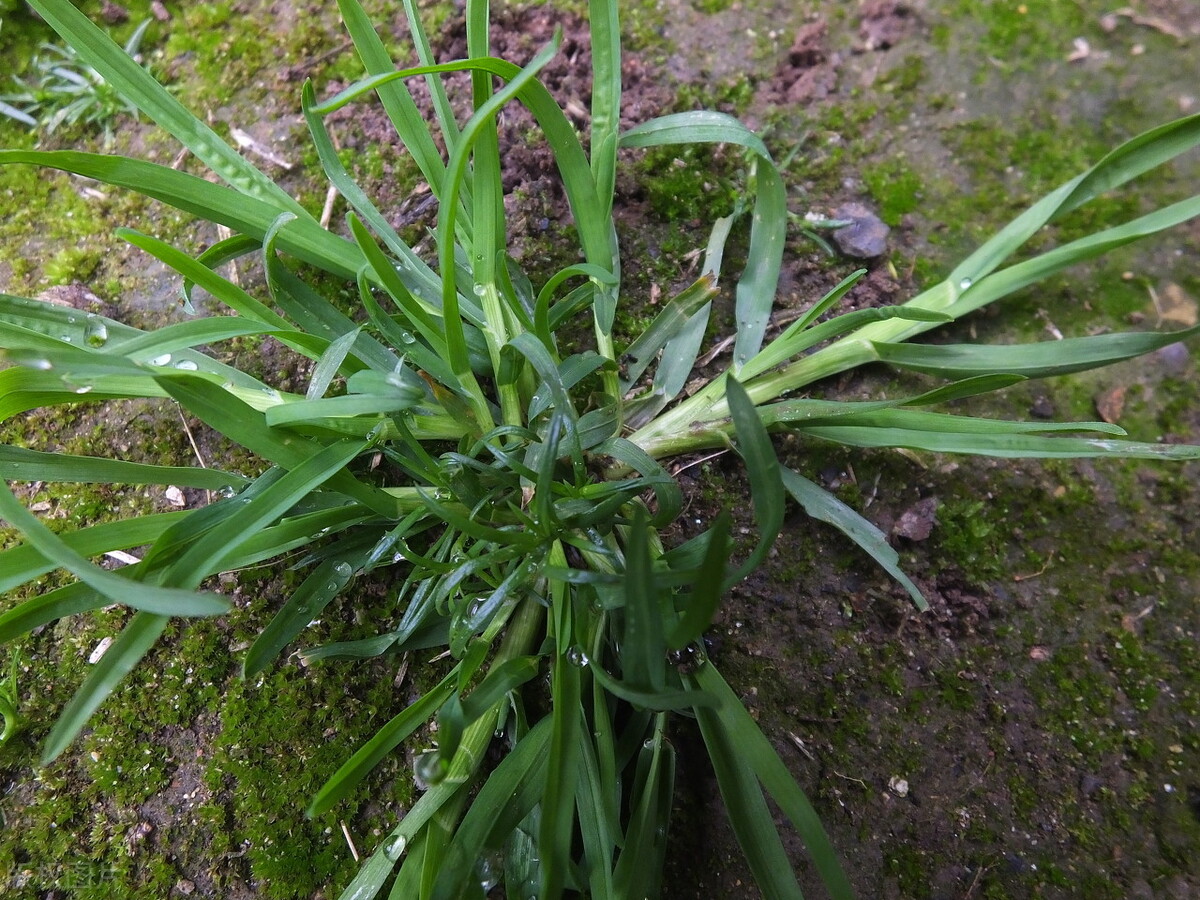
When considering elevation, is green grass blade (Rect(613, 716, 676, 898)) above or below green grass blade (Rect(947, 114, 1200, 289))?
below

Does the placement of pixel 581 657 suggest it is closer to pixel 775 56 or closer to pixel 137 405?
pixel 137 405

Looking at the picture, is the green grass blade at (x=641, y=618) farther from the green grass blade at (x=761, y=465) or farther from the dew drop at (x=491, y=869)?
the dew drop at (x=491, y=869)

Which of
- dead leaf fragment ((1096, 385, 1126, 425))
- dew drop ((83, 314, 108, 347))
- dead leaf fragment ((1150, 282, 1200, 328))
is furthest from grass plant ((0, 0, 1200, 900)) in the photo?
dead leaf fragment ((1150, 282, 1200, 328))

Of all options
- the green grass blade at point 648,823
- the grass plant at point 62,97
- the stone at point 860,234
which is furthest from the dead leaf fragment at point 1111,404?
the grass plant at point 62,97

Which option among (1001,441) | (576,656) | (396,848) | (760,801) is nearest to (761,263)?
(1001,441)

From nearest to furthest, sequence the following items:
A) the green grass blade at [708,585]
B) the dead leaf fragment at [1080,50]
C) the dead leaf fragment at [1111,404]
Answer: the green grass blade at [708,585], the dead leaf fragment at [1111,404], the dead leaf fragment at [1080,50]

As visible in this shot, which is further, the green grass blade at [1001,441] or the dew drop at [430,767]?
the green grass blade at [1001,441]

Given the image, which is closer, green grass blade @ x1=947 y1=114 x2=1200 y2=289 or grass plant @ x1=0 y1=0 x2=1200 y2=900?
grass plant @ x1=0 y1=0 x2=1200 y2=900

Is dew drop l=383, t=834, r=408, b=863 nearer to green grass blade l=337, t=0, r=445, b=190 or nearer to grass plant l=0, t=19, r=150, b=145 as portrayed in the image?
green grass blade l=337, t=0, r=445, b=190
